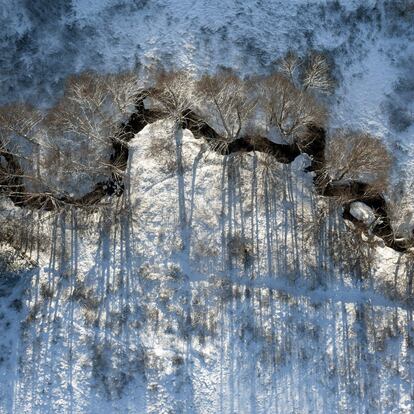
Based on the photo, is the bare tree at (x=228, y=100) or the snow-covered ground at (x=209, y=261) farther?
the bare tree at (x=228, y=100)

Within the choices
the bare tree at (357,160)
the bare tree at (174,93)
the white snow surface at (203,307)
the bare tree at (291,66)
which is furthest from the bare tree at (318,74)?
the bare tree at (174,93)

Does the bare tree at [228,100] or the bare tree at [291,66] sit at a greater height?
the bare tree at [291,66]

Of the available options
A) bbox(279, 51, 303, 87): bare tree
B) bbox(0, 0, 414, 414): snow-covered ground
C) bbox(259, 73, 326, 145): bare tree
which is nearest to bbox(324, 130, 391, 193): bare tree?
bbox(0, 0, 414, 414): snow-covered ground

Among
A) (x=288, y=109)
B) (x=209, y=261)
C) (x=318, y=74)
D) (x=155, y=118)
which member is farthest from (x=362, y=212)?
(x=155, y=118)

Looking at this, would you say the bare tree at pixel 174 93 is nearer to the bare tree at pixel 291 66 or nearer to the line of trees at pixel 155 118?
the line of trees at pixel 155 118

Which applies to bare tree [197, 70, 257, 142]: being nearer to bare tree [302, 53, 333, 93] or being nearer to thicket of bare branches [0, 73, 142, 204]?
bare tree [302, 53, 333, 93]
